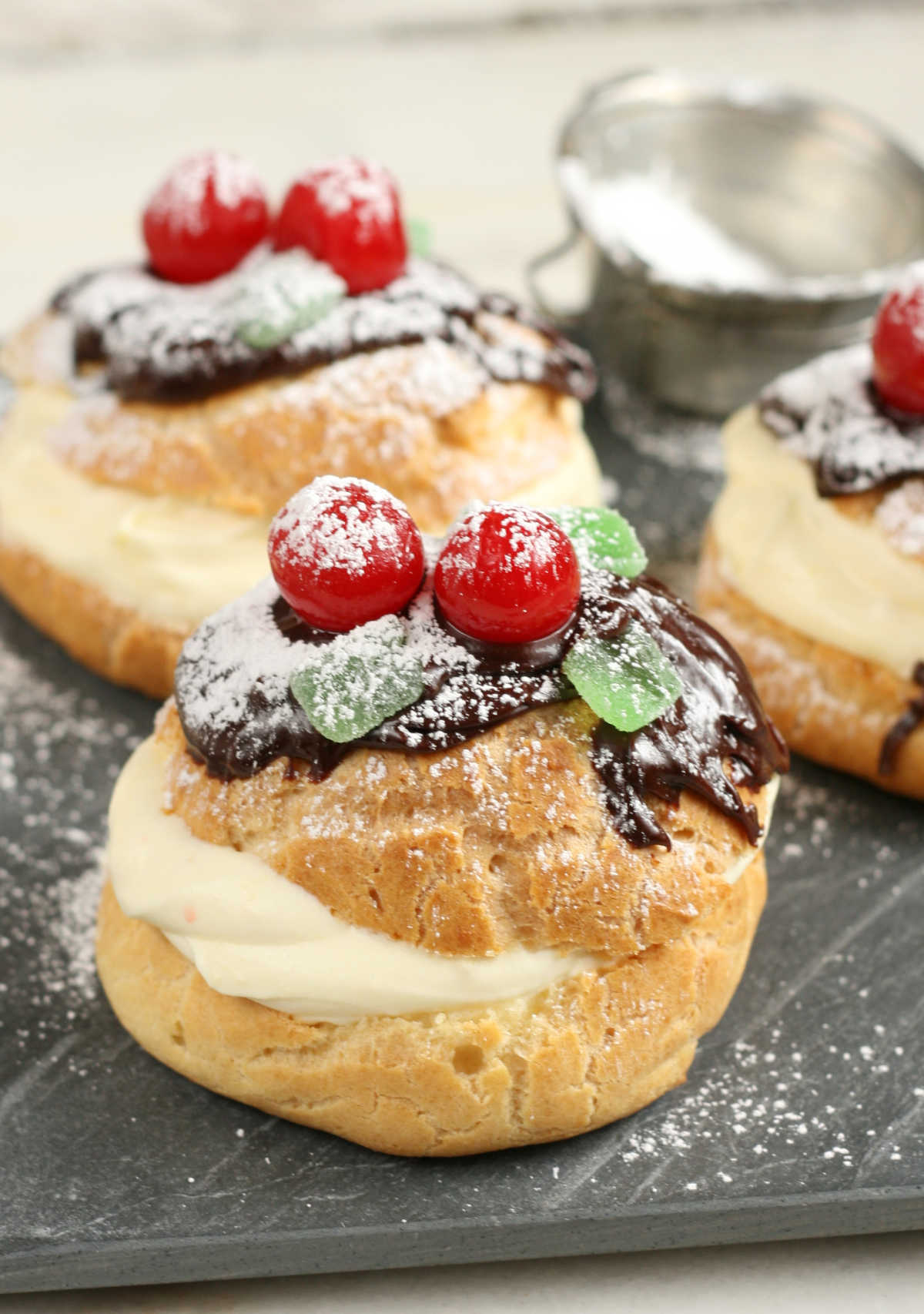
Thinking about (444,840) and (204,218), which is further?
(204,218)

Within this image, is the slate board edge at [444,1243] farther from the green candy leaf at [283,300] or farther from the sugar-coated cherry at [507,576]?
the green candy leaf at [283,300]

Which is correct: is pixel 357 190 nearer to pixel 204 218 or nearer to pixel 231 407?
pixel 204 218

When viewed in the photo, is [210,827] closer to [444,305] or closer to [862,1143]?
[862,1143]

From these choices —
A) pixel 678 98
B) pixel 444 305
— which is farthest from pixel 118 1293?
pixel 678 98

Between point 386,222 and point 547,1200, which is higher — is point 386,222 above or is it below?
above

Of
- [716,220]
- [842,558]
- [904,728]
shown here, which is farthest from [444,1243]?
[716,220]
